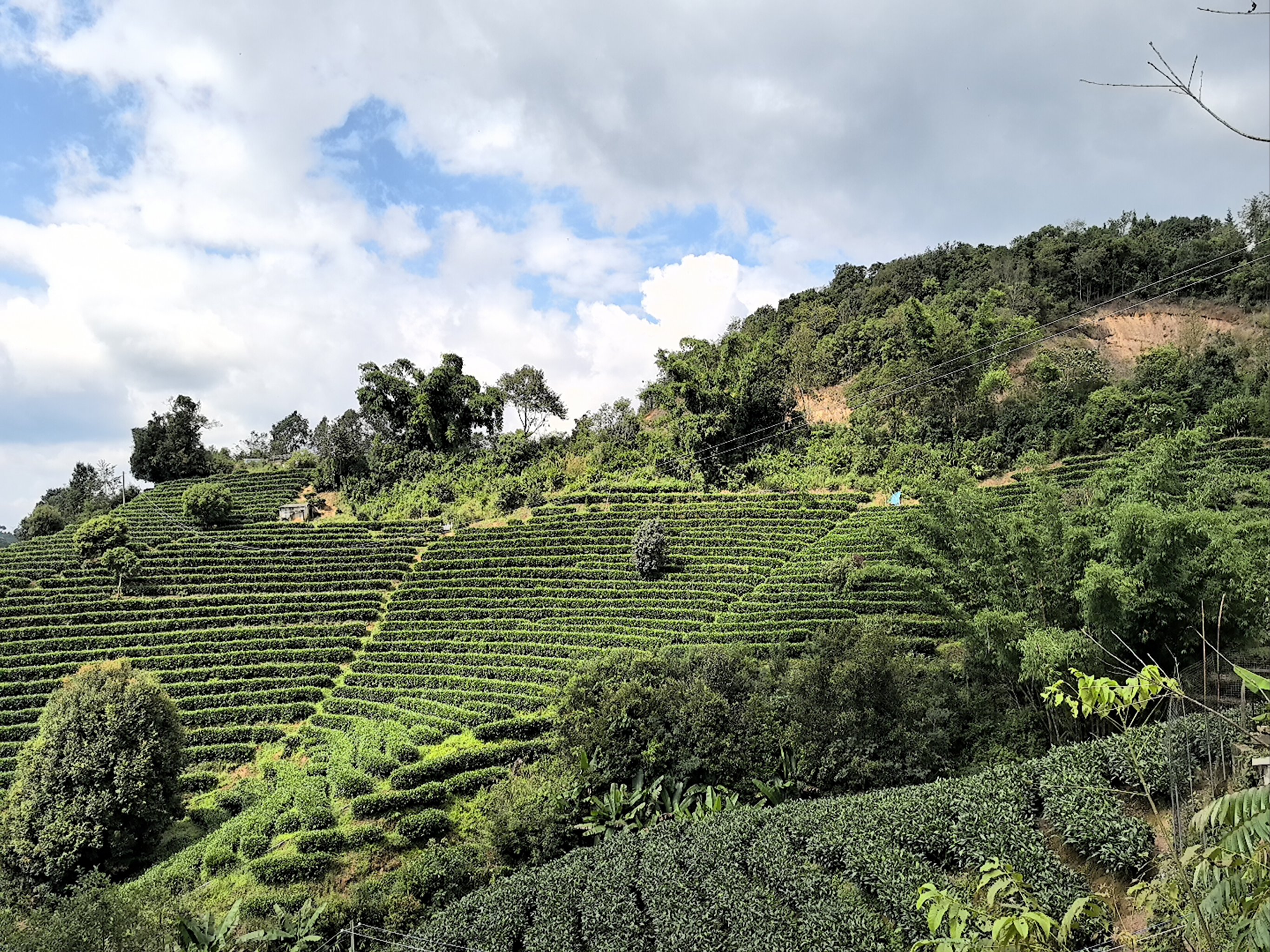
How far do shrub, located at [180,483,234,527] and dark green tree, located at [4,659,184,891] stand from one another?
20157mm

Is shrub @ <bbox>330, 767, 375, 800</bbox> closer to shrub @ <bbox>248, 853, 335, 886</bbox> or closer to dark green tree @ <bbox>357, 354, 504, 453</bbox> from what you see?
shrub @ <bbox>248, 853, 335, 886</bbox>

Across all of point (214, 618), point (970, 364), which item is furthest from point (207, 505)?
point (970, 364)

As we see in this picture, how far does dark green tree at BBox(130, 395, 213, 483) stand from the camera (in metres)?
44.5

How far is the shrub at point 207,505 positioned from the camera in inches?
1361

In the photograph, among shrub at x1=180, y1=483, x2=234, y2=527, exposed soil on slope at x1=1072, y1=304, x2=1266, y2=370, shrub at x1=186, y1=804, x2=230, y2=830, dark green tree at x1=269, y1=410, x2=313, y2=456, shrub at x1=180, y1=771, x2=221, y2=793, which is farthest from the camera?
dark green tree at x1=269, y1=410, x2=313, y2=456

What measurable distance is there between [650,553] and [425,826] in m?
14.2

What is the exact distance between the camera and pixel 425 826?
14312 mm

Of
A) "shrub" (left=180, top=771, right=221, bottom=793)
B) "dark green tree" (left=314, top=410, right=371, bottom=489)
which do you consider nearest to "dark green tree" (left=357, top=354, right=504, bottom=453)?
"dark green tree" (left=314, top=410, right=371, bottom=489)

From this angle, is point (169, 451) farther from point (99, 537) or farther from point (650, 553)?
point (650, 553)

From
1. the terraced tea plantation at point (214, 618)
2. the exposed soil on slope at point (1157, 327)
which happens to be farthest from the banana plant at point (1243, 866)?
the exposed soil on slope at point (1157, 327)

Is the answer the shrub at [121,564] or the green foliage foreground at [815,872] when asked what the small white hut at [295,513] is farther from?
the green foliage foreground at [815,872]

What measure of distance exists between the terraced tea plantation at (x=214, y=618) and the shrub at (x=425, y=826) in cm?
887

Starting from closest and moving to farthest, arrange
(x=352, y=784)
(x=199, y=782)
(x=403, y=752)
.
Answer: (x=352, y=784)
(x=403, y=752)
(x=199, y=782)

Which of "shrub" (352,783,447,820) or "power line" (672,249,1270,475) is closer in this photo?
"shrub" (352,783,447,820)
